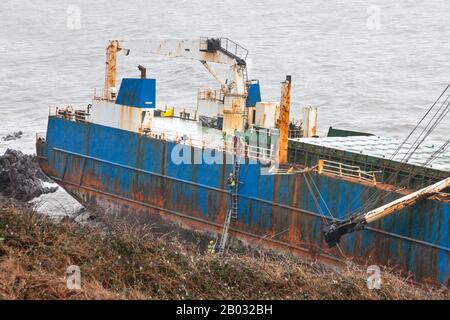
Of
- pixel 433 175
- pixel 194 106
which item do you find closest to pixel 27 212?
pixel 433 175

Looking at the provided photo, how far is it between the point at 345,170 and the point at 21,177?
54.3 feet

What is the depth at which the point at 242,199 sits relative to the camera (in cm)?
2778

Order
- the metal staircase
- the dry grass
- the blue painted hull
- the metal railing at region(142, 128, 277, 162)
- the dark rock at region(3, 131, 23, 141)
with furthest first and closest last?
the dark rock at region(3, 131, 23, 141) < the metal railing at region(142, 128, 277, 162) < the metal staircase < the blue painted hull < the dry grass

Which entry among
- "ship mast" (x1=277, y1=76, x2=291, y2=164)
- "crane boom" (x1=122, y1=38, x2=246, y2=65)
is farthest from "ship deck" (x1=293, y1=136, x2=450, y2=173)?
"crane boom" (x1=122, y1=38, x2=246, y2=65)

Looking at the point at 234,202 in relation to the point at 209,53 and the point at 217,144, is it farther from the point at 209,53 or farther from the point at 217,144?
the point at 209,53

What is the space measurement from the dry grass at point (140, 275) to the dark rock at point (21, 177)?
17.6 meters

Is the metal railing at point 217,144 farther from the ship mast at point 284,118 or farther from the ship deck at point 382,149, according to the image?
the ship deck at point 382,149

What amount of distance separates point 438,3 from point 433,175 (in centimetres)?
5284

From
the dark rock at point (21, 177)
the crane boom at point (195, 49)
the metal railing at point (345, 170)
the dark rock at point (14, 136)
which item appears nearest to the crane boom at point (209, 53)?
the crane boom at point (195, 49)

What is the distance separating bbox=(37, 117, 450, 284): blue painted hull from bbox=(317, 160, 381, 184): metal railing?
38 centimetres

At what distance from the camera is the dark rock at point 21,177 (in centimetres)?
3506

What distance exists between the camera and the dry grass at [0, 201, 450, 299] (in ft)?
48.3

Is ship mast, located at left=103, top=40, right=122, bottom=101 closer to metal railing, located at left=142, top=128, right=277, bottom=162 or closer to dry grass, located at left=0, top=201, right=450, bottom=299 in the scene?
metal railing, located at left=142, top=128, right=277, bottom=162

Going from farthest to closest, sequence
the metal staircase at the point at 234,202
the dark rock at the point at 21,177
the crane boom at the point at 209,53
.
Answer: the dark rock at the point at 21,177 → the crane boom at the point at 209,53 → the metal staircase at the point at 234,202
